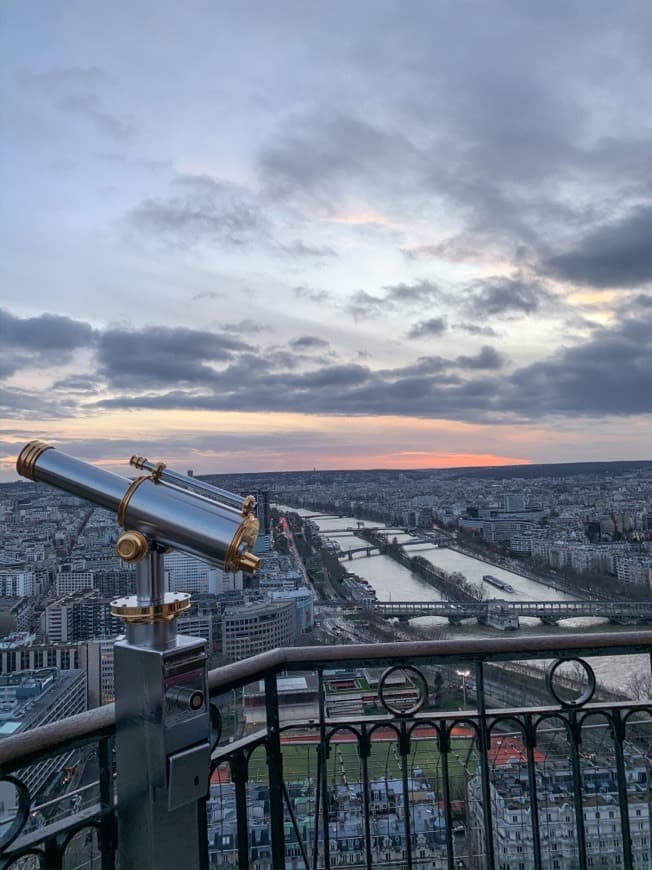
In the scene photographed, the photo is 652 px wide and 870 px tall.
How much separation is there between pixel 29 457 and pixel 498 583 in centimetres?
1044

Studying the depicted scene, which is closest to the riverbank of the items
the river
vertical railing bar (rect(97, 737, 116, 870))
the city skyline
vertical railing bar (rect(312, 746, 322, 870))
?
the river

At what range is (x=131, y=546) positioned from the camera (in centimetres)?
88

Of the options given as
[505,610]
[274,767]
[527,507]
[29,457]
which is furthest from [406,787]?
[527,507]

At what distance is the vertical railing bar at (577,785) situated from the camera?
4.73 ft

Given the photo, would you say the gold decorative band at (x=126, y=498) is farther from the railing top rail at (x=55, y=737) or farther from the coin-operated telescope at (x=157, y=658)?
the railing top rail at (x=55, y=737)

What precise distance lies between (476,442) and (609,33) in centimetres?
1140

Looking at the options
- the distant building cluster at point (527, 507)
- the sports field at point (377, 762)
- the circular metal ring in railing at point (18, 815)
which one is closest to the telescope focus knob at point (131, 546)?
the circular metal ring in railing at point (18, 815)

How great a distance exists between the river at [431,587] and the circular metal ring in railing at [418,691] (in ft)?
10.2

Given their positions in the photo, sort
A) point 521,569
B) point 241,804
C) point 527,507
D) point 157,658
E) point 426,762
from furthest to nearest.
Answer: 1. point 527,507
2. point 521,569
3. point 426,762
4. point 241,804
5. point 157,658

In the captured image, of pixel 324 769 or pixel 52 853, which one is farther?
pixel 324 769

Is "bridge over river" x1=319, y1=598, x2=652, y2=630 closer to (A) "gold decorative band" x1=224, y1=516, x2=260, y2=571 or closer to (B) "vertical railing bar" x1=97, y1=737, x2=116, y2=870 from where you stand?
(B) "vertical railing bar" x1=97, y1=737, x2=116, y2=870

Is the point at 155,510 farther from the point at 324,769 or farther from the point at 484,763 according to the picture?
the point at 484,763

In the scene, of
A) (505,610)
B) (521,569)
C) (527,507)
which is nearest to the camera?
(505,610)

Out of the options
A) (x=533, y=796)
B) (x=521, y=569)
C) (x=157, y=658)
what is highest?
(x=157, y=658)
